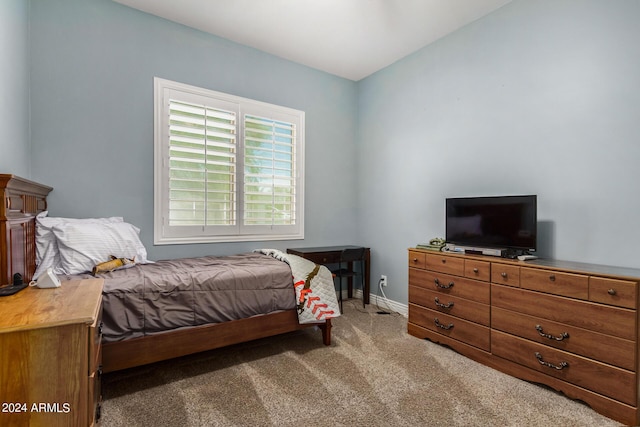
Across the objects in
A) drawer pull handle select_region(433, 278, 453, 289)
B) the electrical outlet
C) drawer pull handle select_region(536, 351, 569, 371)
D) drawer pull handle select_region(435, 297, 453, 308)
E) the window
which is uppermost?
the window

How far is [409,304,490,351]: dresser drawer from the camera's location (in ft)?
7.85

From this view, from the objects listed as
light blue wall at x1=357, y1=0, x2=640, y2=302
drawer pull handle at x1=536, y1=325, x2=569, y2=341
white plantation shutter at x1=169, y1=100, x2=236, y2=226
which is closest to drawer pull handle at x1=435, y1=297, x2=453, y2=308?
drawer pull handle at x1=536, y1=325, x2=569, y2=341

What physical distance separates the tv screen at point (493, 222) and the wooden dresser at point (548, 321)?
19 centimetres

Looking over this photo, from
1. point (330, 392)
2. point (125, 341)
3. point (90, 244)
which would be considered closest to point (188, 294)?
point (125, 341)

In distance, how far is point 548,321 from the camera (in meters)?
2.02

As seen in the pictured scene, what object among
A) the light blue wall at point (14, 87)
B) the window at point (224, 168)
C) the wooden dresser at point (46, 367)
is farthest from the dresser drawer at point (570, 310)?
the light blue wall at point (14, 87)

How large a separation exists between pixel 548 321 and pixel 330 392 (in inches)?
56.7

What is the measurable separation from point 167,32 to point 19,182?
1971mm

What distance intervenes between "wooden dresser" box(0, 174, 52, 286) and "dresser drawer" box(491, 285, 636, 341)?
292cm

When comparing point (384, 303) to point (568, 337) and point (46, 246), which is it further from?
point (46, 246)

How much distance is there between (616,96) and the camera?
2.10 m

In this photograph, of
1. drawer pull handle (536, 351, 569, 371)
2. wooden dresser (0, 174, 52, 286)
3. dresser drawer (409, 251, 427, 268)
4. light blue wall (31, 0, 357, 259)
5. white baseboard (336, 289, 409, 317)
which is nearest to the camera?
wooden dresser (0, 174, 52, 286)

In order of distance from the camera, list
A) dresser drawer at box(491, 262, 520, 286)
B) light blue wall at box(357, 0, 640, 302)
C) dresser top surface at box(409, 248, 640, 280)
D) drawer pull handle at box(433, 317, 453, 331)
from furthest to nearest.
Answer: drawer pull handle at box(433, 317, 453, 331)
dresser drawer at box(491, 262, 520, 286)
light blue wall at box(357, 0, 640, 302)
dresser top surface at box(409, 248, 640, 280)

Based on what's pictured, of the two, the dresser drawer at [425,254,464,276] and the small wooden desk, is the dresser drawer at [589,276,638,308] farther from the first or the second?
the small wooden desk
